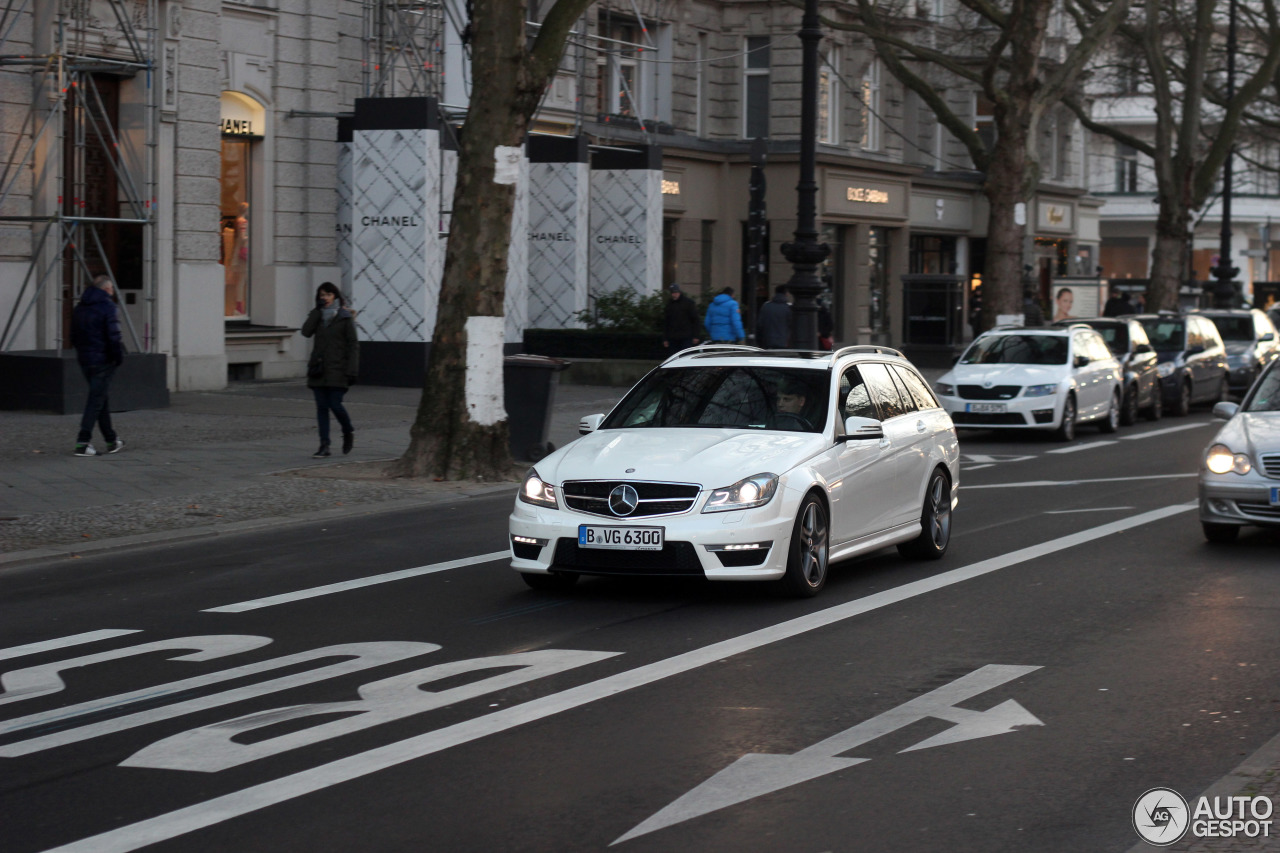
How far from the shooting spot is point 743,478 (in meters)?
9.09

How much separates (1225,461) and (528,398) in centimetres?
780

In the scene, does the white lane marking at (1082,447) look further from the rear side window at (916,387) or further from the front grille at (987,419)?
the rear side window at (916,387)

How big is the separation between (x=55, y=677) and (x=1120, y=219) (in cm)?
8113

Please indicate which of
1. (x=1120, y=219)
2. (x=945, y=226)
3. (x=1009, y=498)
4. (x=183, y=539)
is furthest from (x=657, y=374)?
(x=1120, y=219)

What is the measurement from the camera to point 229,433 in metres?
19.2

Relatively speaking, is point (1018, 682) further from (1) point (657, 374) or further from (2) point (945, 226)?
(2) point (945, 226)

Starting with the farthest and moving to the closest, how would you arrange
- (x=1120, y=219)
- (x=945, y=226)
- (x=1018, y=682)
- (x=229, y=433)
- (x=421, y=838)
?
(x=1120, y=219), (x=945, y=226), (x=229, y=433), (x=1018, y=682), (x=421, y=838)

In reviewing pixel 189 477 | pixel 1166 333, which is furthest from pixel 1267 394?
pixel 1166 333

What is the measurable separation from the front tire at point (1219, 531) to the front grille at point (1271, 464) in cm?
58

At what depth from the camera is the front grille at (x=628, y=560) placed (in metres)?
8.96

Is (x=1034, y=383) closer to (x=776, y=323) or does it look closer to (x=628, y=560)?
(x=776, y=323)

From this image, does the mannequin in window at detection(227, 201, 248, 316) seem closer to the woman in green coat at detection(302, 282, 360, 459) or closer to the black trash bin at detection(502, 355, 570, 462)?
the woman in green coat at detection(302, 282, 360, 459)

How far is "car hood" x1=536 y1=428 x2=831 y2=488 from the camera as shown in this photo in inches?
A: 360

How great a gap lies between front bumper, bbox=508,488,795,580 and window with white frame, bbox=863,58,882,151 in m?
35.0
